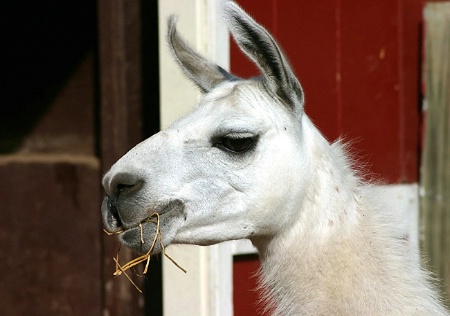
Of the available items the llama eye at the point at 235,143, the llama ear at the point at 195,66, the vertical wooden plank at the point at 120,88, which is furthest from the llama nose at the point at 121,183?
the vertical wooden plank at the point at 120,88

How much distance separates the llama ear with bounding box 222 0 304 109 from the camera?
352 centimetres

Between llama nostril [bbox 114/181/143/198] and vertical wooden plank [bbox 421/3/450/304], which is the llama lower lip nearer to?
llama nostril [bbox 114/181/143/198]

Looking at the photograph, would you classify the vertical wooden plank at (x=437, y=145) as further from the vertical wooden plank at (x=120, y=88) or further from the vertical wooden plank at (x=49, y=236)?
the vertical wooden plank at (x=49, y=236)

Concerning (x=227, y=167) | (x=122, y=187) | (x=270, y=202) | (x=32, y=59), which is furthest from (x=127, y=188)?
(x=32, y=59)

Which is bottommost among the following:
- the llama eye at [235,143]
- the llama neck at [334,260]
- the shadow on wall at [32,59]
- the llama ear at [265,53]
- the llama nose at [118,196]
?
the llama neck at [334,260]

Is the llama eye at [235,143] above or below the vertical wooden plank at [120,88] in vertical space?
below

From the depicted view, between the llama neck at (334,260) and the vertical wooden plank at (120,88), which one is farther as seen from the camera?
the vertical wooden plank at (120,88)

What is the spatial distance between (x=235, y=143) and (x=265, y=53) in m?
0.33

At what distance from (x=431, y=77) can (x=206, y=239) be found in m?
3.53

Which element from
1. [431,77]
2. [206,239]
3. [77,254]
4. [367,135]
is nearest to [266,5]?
[367,135]

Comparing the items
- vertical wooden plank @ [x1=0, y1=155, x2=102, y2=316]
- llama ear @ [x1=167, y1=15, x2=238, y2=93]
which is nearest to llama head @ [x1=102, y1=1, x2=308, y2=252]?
llama ear @ [x1=167, y1=15, x2=238, y2=93]

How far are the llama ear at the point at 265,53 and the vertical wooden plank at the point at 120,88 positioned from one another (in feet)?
7.76

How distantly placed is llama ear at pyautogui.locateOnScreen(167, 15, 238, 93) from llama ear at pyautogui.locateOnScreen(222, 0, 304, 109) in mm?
390

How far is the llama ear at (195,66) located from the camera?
4.02m
